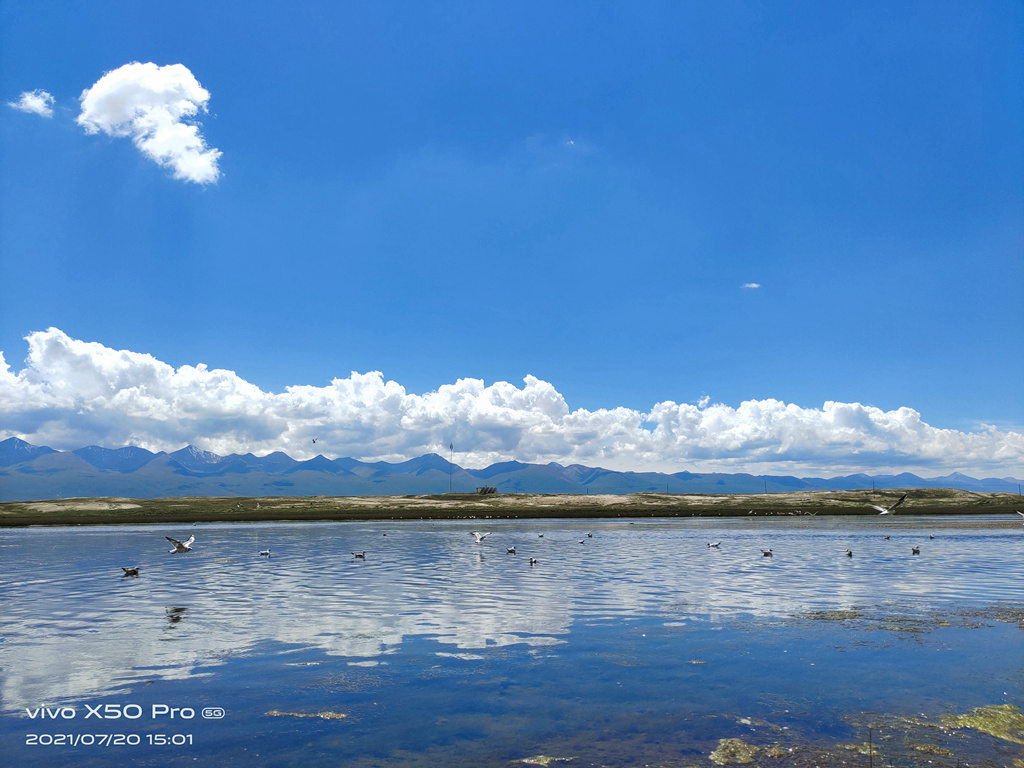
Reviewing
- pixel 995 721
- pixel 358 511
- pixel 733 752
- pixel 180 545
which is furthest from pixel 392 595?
pixel 358 511

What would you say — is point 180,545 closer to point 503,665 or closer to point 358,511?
point 503,665

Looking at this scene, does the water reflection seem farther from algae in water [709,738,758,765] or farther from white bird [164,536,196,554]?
algae in water [709,738,758,765]

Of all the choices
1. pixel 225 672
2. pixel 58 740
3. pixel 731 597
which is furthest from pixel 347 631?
pixel 731 597

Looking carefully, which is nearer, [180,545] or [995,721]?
[995,721]

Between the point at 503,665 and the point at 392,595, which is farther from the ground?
the point at 503,665

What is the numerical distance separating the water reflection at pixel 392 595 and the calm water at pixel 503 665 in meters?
0.22

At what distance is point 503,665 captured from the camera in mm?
21484

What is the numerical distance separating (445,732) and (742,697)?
26.1 ft

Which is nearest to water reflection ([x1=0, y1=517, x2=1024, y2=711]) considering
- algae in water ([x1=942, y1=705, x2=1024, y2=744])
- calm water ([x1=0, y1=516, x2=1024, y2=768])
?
calm water ([x1=0, y1=516, x2=1024, y2=768])

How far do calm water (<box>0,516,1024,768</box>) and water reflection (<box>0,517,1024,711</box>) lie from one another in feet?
0.73

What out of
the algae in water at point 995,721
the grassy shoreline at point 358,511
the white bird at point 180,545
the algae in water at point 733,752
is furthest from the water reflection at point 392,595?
the grassy shoreline at point 358,511

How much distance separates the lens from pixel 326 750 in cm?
1440

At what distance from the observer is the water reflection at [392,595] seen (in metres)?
23.8

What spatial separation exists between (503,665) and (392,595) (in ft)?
56.3
